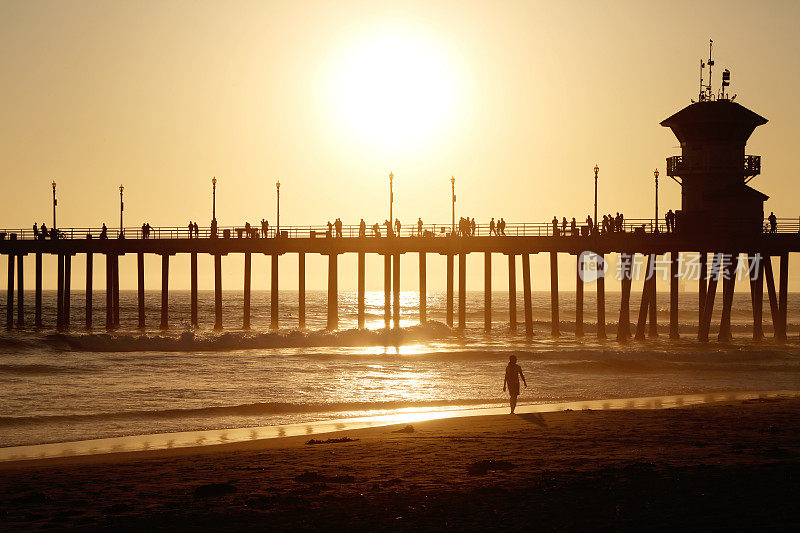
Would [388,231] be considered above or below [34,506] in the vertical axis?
above

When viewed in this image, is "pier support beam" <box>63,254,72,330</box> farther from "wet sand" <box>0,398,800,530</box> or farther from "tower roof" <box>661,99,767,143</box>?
"wet sand" <box>0,398,800,530</box>

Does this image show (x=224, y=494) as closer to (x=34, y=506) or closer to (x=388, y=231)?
(x=34, y=506)

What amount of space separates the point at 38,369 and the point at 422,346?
781 inches

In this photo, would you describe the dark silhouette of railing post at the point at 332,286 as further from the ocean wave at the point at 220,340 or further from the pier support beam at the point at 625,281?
the pier support beam at the point at 625,281

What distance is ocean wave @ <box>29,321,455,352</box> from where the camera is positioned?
47422mm

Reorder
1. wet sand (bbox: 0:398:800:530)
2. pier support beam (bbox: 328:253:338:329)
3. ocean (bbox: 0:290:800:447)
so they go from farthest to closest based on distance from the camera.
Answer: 1. pier support beam (bbox: 328:253:338:329)
2. ocean (bbox: 0:290:800:447)
3. wet sand (bbox: 0:398:800:530)

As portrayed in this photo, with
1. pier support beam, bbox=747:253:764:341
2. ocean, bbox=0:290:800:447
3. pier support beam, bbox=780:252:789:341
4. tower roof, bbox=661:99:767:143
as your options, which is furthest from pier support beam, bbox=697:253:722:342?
tower roof, bbox=661:99:767:143

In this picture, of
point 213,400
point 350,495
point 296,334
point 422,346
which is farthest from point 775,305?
point 350,495

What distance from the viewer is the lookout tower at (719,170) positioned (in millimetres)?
44312

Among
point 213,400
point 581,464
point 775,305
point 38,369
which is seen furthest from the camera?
point 775,305

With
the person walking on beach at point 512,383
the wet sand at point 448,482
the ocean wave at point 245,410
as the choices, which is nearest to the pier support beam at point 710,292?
the ocean wave at point 245,410

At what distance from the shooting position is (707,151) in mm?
44688

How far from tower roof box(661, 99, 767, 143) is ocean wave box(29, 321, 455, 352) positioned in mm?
18143

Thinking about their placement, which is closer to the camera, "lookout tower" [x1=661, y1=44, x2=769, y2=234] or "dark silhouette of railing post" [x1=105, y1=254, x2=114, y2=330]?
"lookout tower" [x1=661, y1=44, x2=769, y2=234]
